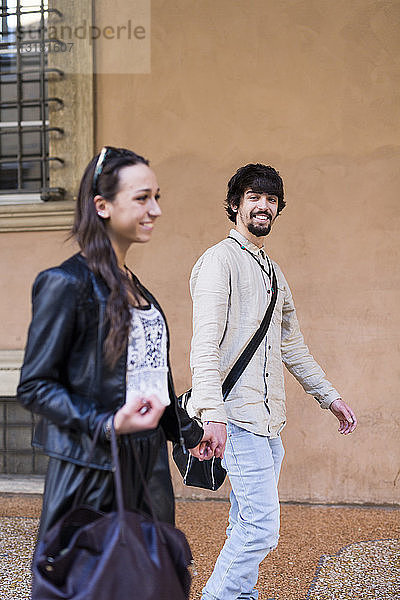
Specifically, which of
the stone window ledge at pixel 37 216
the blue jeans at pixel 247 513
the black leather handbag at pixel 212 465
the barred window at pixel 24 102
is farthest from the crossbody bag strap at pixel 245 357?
the barred window at pixel 24 102

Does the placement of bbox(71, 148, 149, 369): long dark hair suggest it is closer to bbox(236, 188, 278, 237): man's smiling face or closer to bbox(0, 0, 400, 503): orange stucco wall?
bbox(236, 188, 278, 237): man's smiling face

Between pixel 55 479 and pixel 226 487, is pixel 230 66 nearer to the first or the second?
pixel 226 487

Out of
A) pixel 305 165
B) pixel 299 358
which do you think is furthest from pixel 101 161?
pixel 305 165

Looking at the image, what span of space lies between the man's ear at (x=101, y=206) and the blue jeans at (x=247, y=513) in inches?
49.7

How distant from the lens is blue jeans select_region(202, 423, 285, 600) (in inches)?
112

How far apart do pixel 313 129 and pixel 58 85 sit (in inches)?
82.4

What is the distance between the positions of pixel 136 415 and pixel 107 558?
1.07ft

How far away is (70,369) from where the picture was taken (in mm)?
1890

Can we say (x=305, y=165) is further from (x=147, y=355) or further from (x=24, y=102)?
(x=147, y=355)

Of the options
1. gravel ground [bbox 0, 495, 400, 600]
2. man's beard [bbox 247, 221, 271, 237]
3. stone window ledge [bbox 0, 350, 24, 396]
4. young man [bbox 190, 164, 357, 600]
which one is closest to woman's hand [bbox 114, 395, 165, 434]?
young man [bbox 190, 164, 357, 600]

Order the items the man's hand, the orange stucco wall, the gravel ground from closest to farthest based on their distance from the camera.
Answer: the man's hand → the gravel ground → the orange stucco wall

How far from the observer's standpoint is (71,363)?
6.20ft

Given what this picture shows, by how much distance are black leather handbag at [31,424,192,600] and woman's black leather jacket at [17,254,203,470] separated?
0.28 feet

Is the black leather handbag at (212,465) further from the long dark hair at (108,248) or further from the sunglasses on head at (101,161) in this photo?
the sunglasses on head at (101,161)
